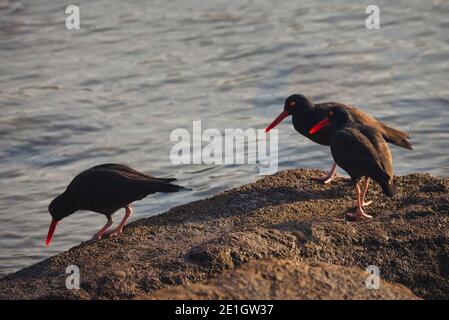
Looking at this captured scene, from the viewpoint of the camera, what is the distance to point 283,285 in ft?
16.6

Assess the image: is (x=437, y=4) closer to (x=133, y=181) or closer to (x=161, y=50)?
(x=161, y=50)

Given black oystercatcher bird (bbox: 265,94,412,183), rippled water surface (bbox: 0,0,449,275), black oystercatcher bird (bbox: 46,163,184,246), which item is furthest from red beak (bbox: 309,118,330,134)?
rippled water surface (bbox: 0,0,449,275)

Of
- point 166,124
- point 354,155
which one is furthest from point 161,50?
point 354,155

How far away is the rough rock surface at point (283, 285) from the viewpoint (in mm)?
4988

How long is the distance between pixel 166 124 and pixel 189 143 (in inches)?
30.4

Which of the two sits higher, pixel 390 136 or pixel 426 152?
pixel 390 136

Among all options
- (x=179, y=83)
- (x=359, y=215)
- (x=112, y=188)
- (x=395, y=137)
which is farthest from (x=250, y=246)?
(x=179, y=83)

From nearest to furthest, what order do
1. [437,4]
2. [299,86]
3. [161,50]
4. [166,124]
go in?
[166,124] < [299,86] < [161,50] < [437,4]

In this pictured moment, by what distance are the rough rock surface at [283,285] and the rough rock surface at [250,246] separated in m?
0.47

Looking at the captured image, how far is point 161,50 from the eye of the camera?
1492 cm

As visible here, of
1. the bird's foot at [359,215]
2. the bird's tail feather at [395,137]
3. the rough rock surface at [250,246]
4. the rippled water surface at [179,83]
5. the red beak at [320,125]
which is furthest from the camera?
the rippled water surface at [179,83]

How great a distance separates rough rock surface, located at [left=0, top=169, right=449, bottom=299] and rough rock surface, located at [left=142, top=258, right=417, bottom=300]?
471mm

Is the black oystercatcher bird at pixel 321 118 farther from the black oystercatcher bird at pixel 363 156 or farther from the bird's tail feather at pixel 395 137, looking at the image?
the black oystercatcher bird at pixel 363 156

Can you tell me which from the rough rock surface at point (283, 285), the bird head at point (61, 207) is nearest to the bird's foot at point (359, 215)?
the rough rock surface at point (283, 285)
